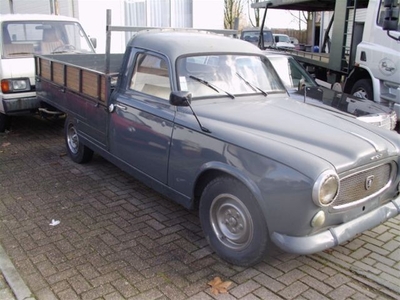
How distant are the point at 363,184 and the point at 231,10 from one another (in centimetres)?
2585

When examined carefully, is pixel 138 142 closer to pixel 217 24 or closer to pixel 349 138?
pixel 349 138

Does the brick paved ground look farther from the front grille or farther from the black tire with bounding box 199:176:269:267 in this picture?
the front grille

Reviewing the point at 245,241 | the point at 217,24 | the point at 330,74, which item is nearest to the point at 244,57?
the point at 245,241

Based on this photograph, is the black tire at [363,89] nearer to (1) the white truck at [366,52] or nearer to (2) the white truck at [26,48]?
(1) the white truck at [366,52]

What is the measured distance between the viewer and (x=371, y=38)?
774cm

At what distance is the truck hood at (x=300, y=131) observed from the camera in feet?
10.4

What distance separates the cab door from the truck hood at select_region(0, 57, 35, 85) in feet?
11.1

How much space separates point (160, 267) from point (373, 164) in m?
1.97

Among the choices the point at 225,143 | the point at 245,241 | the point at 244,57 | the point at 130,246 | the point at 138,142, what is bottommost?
the point at 130,246

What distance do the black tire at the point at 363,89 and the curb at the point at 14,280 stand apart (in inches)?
273

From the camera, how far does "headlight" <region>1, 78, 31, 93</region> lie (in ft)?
23.1

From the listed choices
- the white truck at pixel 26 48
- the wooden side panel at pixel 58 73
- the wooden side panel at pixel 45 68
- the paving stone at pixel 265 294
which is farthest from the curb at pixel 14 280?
the white truck at pixel 26 48

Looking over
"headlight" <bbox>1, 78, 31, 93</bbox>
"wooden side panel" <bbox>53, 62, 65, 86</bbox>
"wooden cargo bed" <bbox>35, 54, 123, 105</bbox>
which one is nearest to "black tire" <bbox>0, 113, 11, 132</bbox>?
"headlight" <bbox>1, 78, 31, 93</bbox>

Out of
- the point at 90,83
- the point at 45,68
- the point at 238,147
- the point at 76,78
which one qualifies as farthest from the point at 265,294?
the point at 45,68
